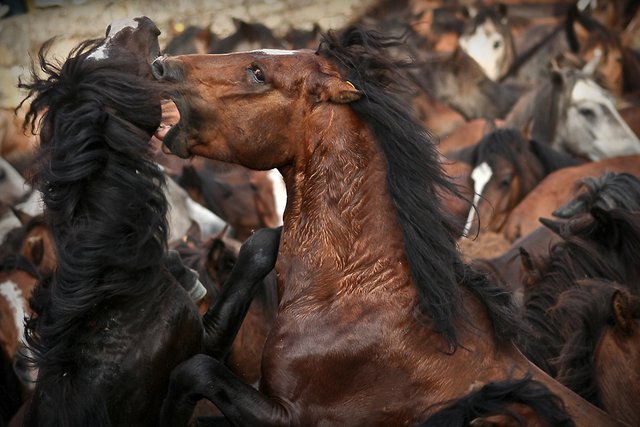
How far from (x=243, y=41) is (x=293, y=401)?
10.4m

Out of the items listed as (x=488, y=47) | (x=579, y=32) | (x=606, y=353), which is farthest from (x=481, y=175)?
(x=488, y=47)

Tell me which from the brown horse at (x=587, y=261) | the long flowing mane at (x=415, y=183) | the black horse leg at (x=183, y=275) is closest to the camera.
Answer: the long flowing mane at (x=415, y=183)

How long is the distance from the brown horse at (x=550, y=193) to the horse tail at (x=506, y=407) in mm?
5126

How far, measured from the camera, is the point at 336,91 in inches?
113

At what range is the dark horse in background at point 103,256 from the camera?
2906 mm

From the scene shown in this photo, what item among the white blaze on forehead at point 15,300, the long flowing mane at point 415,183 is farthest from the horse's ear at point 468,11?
the long flowing mane at point 415,183

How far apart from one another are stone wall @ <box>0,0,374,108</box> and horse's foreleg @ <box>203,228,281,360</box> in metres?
9.66

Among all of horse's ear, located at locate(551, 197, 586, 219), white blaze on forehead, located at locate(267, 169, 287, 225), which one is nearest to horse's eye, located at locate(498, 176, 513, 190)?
white blaze on forehead, located at locate(267, 169, 287, 225)

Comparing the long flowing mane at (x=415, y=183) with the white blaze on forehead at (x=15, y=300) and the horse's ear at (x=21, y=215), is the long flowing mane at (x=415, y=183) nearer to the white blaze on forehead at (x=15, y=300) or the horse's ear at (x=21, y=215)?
the white blaze on forehead at (x=15, y=300)

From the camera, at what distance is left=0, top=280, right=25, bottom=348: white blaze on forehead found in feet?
15.7

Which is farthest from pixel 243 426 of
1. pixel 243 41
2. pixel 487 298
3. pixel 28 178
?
pixel 243 41

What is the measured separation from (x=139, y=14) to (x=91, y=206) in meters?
10.6

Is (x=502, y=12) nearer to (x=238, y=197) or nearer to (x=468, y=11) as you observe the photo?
(x=468, y=11)

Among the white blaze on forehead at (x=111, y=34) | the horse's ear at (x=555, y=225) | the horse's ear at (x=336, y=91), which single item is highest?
the white blaze on forehead at (x=111, y=34)
